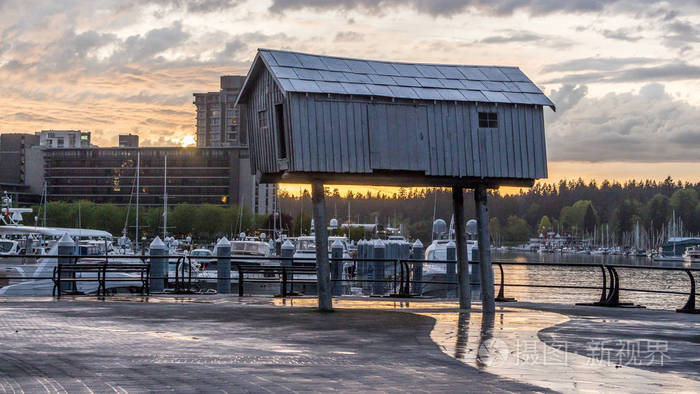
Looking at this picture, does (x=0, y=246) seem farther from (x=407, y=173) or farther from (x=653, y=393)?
(x=653, y=393)

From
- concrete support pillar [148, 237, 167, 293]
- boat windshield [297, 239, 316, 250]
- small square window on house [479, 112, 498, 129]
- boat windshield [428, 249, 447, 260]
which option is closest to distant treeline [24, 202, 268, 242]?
boat windshield [297, 239, 316, 250]

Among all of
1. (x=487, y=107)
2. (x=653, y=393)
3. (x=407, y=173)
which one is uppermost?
(x=487, y=107)

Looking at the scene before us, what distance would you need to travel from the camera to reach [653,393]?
10773 mm

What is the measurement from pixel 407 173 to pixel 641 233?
17748 centimetres

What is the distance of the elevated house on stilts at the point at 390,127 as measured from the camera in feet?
68.9

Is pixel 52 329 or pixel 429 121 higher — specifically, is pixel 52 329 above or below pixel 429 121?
below

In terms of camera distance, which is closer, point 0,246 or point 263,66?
point 263,66

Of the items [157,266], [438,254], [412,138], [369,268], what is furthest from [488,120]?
[438,254]

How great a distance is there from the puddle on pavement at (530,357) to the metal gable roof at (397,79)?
5312 mm

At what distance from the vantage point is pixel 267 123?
72.9 feet

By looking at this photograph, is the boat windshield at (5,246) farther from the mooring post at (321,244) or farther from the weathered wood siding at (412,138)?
the mooring post at (321,244)

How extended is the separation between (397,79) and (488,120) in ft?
8.04

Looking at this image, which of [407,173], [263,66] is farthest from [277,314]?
[263,66]

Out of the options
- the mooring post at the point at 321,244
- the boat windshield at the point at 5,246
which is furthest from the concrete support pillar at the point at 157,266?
the boat windshield at the point at 5,246
